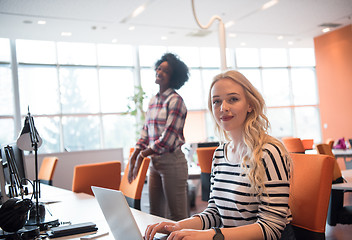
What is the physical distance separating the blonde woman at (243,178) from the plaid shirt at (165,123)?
3.00 ft

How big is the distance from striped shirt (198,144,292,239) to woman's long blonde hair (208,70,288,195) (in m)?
0.03

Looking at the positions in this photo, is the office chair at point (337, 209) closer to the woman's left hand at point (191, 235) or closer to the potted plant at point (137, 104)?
the woman's left hand at point (191, 235)

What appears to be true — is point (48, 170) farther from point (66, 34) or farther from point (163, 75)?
point (66, 34)

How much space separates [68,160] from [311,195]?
4.38 m

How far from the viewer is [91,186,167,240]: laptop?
40.4 inches

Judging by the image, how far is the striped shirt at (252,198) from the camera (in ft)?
4.14

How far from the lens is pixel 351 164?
4.64 m

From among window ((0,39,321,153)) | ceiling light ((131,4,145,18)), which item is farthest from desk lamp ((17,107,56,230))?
window ((0,39,321,153))

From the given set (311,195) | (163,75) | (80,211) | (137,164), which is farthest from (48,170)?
(311,195)

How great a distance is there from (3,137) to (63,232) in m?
8.28

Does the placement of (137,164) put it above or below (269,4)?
below

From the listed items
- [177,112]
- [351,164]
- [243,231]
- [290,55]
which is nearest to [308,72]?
[290,55]

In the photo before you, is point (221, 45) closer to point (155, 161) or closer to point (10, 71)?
point (155, 161)

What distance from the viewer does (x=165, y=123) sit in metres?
2.59
